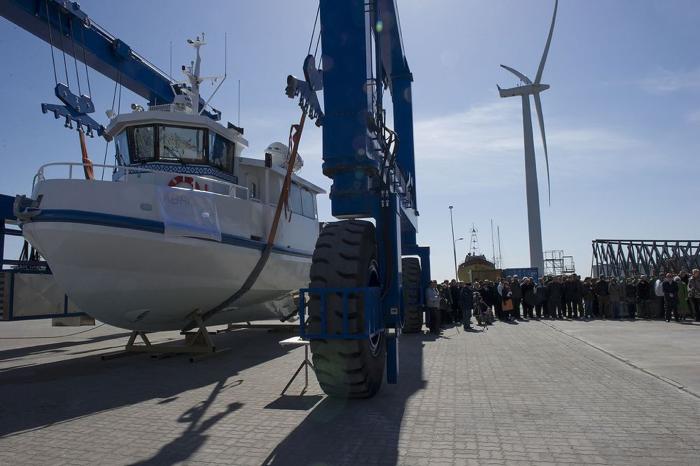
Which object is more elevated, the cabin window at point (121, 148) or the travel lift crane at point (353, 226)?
the cabin window at point (121, 148)

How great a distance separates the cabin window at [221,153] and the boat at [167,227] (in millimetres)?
26

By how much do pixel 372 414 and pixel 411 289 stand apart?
7.07m

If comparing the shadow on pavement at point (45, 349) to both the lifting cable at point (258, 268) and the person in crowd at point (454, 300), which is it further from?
the person in crowd at point (454, 300)

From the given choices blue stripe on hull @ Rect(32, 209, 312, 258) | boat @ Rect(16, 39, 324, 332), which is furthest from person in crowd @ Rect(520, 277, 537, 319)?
blue stripe on hull @ Rect(32, 209, 312, 258)

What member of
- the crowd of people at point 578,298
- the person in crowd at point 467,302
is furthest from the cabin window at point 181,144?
the person in crowd at point 467,302

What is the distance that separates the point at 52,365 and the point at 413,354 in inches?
263

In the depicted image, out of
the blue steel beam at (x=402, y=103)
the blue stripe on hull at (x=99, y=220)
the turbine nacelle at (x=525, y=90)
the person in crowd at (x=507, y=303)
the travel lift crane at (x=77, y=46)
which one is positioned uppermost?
the turbine nacelle at (x=525, y=90)

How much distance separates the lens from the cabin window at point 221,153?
1080 centimetres

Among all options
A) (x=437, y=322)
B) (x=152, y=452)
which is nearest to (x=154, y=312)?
(x=152, y=452)

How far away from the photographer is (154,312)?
29.6ft

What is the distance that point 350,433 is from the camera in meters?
4.37

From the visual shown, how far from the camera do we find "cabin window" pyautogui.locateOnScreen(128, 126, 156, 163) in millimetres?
10219

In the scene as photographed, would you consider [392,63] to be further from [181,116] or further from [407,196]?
[181,116]

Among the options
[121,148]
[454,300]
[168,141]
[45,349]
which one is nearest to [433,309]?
[454,300]
